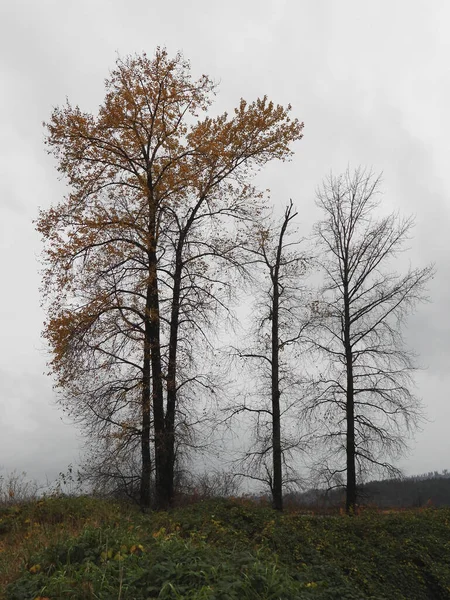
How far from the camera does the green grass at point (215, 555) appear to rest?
4879mm

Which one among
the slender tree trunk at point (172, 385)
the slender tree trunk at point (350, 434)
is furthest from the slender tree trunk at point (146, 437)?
the slender tree trunk at point (350, 434)

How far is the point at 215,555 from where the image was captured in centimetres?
593

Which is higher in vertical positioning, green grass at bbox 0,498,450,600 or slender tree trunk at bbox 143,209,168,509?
slender tree trunk at bbox 143,209,168,509

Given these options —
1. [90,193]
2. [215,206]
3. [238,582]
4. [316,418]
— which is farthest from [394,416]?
[238,582]

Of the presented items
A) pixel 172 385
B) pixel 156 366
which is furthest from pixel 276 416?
pixel 156 366

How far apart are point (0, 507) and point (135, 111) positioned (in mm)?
10889

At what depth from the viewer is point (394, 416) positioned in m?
16.9

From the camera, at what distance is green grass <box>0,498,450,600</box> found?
488 centimetres

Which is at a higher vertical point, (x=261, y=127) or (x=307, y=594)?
(x=261, y=127)

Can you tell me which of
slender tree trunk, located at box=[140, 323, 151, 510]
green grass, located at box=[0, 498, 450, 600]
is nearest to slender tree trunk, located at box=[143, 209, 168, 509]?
slender tree trunk, located at box=[140, 323, 151, 510]

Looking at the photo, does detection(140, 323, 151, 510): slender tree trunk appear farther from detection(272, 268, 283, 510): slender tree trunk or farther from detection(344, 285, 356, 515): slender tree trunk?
detection(344, 285, 356, 515): slender tree trunk

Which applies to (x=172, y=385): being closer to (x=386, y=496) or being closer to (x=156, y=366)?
(x=156, y=366)

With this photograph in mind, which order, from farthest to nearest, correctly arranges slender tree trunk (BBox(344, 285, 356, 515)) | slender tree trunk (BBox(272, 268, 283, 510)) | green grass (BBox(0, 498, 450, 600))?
1. slender tree trunk (BBox(344, 285, 356, 515))
2. slender tree trunk (BBox(272, 268, 283, 510))
3. green grass (BBox(0, 498, 450, 600))

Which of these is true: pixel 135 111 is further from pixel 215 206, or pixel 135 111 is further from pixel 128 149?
pixel 215 206
